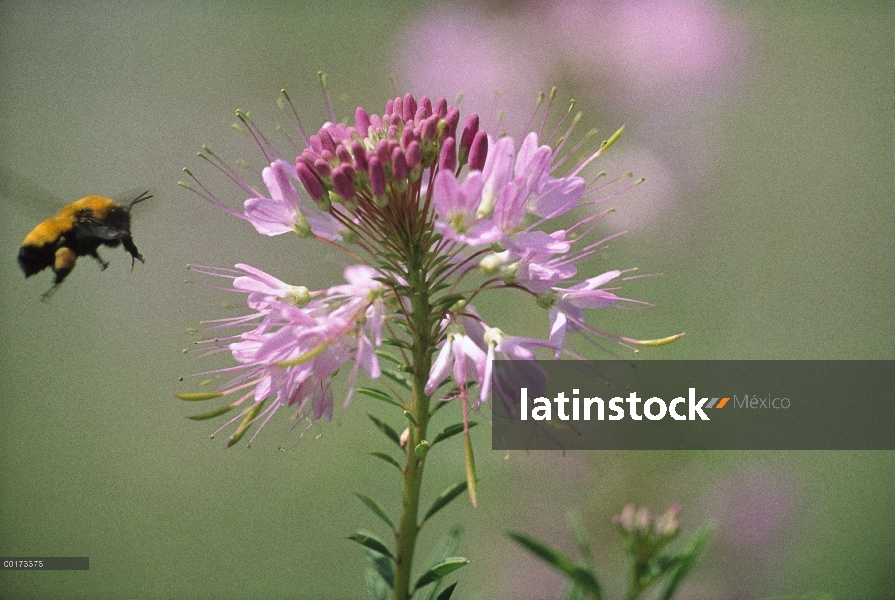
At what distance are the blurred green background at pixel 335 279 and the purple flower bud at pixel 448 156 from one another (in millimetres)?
1852

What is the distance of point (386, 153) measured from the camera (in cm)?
161

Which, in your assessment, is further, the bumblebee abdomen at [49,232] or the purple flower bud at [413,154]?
the bumblebee abdomen at [49,232]

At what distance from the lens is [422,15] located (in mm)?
4793

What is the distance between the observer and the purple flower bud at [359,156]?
5.20 ft

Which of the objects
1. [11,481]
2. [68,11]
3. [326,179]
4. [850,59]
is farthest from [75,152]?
[850,59]

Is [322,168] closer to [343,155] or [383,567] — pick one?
[343,155]

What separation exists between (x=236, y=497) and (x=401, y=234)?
9.75 feet

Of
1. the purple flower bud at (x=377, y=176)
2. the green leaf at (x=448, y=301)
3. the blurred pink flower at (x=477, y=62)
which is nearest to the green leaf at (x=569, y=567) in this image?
the green leaf at (x=448, y=301)

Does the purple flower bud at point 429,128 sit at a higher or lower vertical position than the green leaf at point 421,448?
higher

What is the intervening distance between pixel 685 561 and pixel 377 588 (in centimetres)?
68

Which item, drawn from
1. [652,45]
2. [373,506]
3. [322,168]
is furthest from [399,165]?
[652,45]

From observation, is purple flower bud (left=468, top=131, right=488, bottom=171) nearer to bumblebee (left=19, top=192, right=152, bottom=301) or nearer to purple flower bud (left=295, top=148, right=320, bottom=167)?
purple flower bud (left=295, top=148, right=320, bottom=167)

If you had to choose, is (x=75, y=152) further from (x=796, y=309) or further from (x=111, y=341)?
(x=796, y=309)

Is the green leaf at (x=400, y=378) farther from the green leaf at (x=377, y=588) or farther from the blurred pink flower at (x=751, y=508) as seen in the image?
the blurred pink flower at (x=751, y=508)
